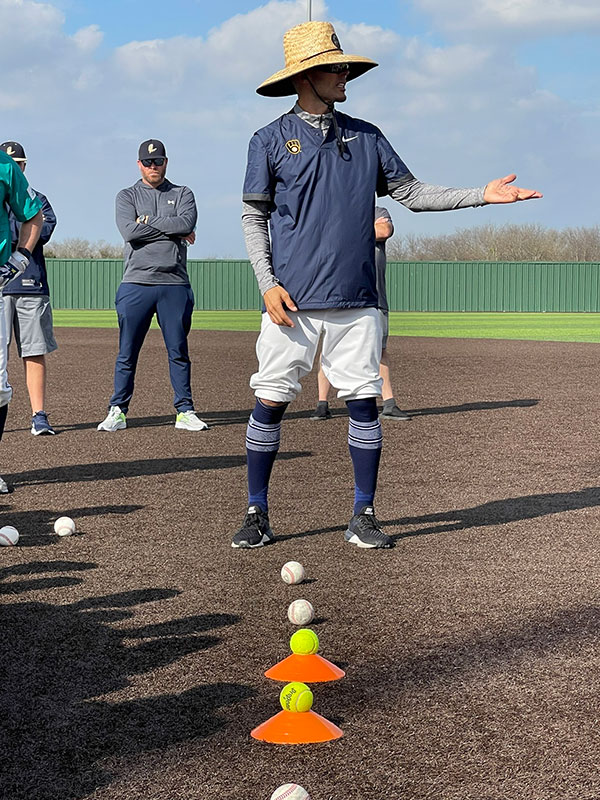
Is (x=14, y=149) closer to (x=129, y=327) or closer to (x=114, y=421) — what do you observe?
(x=129, y=327)

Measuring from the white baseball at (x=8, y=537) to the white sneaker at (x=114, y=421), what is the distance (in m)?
4.34

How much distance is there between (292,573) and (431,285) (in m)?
48.2

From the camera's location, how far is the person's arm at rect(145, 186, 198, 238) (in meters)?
9.73

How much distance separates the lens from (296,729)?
10.1 feet

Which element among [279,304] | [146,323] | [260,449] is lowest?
[260,449]

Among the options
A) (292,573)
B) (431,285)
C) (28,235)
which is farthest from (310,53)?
(431,285)

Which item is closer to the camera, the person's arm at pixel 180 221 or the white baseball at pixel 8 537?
the white baseball at pixel 8 537

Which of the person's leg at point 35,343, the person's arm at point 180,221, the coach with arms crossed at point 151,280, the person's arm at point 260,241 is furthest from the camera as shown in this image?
the coach with arms crossed at point 151,280

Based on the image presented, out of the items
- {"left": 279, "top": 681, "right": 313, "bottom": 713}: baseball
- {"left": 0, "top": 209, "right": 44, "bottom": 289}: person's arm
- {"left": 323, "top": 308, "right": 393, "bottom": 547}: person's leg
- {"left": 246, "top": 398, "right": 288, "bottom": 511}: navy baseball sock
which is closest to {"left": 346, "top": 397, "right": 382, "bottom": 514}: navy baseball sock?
{"left": 323, "top": 308, "right": 393, "bottom": 547}: person's leg

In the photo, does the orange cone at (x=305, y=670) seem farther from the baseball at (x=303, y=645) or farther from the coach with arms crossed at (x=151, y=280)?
the coach with arms crossed at (x=151, y=280)

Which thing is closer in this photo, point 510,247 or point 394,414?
point 394,414

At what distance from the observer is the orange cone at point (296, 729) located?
3.06 meters

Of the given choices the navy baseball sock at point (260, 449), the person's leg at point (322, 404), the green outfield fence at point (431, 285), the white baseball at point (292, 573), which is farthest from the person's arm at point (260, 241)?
the green outfield fence at point (431, 285)

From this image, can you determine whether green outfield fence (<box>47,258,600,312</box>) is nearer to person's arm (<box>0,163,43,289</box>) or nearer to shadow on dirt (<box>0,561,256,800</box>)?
person's arm (<box>0,163,43,289</box>)
